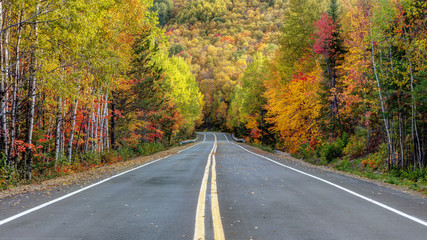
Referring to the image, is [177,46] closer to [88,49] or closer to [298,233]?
[88,49]

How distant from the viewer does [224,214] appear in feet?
18.4

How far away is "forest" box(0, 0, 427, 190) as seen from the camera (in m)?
11.3

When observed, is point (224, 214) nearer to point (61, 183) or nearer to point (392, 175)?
point (61, 183)

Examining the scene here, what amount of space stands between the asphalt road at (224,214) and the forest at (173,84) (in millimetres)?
5187

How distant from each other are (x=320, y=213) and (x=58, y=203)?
536 cm

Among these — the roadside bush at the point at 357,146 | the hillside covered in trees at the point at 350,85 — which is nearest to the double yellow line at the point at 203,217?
the hillside covered in trees at the point at 350,85

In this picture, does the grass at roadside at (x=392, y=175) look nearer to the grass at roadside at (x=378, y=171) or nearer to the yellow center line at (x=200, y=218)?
the grass at roadside at (x=378, y=171)

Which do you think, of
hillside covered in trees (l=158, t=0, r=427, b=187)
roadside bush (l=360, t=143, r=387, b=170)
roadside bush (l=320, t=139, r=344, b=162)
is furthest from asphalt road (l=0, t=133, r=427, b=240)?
roadside bush (l=320, t=139, r=344, b=162)

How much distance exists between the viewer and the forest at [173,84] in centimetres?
1132

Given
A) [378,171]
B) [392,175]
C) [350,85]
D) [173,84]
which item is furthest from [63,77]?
[173,84]

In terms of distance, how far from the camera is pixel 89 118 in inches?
784

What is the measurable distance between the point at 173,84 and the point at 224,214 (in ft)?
121

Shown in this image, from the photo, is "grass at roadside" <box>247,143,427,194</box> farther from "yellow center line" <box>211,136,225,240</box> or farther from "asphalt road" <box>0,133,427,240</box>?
"yellow center line" <box>211,136,225,240</box>

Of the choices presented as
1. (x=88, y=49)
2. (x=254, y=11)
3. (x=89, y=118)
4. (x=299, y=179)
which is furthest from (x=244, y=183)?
(x=254, y=11)
